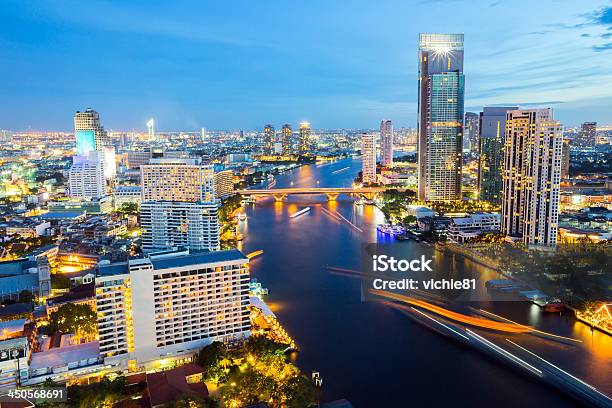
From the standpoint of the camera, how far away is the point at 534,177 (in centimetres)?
1007

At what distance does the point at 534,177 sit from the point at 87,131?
1988 cm

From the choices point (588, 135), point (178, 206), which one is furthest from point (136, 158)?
point (588, 135)

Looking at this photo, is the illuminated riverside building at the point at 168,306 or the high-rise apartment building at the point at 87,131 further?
the high-rise apartment building at the point at 87,131

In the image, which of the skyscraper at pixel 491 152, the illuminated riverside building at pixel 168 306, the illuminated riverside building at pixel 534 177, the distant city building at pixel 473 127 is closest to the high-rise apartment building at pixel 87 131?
the skyscraper at pixel 491 152

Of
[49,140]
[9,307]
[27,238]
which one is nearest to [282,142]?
[49,140]

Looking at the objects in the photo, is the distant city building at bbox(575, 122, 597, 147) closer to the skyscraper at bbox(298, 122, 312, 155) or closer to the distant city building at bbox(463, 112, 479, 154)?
the distant city building at bbox(463, 112, 479, 154)

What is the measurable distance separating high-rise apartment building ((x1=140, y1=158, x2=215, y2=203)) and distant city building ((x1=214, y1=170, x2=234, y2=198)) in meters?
6.96

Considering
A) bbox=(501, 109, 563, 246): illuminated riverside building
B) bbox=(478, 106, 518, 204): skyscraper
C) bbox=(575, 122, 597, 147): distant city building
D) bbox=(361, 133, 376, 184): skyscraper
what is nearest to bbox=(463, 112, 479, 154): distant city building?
bbox=(575, 122, 597, 147): distant city building

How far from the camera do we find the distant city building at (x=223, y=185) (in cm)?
1723

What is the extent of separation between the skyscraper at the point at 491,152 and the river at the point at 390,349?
6.48 metres

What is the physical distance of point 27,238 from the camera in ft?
36.4

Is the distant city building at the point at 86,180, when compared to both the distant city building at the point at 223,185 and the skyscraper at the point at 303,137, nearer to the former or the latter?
the distant city building at the point at 223,185

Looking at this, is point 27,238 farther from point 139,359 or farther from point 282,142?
point 282,142

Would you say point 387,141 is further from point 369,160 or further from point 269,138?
point 269,138
